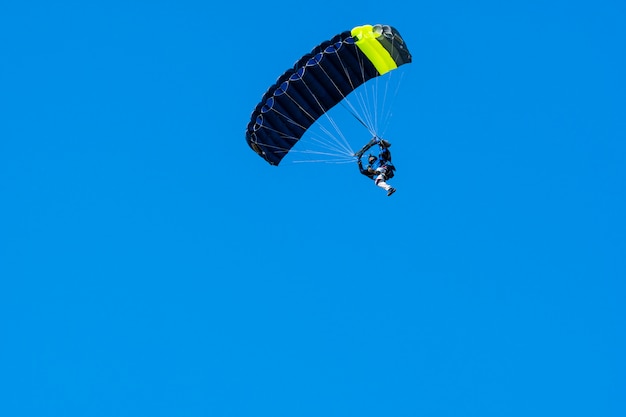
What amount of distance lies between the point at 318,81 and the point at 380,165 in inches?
109

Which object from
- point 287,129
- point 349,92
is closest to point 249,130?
point 287,129

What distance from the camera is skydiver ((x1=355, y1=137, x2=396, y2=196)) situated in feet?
89.9

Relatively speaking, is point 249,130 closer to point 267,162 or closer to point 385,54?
point 267,162

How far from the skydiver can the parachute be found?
62.7 inches

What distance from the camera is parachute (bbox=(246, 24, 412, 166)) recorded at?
27234mm

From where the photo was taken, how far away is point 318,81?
27906 mm

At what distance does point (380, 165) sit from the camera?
90.7 feet

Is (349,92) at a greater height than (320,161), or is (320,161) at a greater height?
(349,92)

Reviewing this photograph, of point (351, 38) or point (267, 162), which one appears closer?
point (351, 38)

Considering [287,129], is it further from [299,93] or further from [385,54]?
[385,54]

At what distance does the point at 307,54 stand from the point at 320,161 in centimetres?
277

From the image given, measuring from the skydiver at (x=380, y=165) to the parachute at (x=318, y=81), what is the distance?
159cm

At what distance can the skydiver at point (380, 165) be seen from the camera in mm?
27391

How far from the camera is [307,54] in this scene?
1070 inches
